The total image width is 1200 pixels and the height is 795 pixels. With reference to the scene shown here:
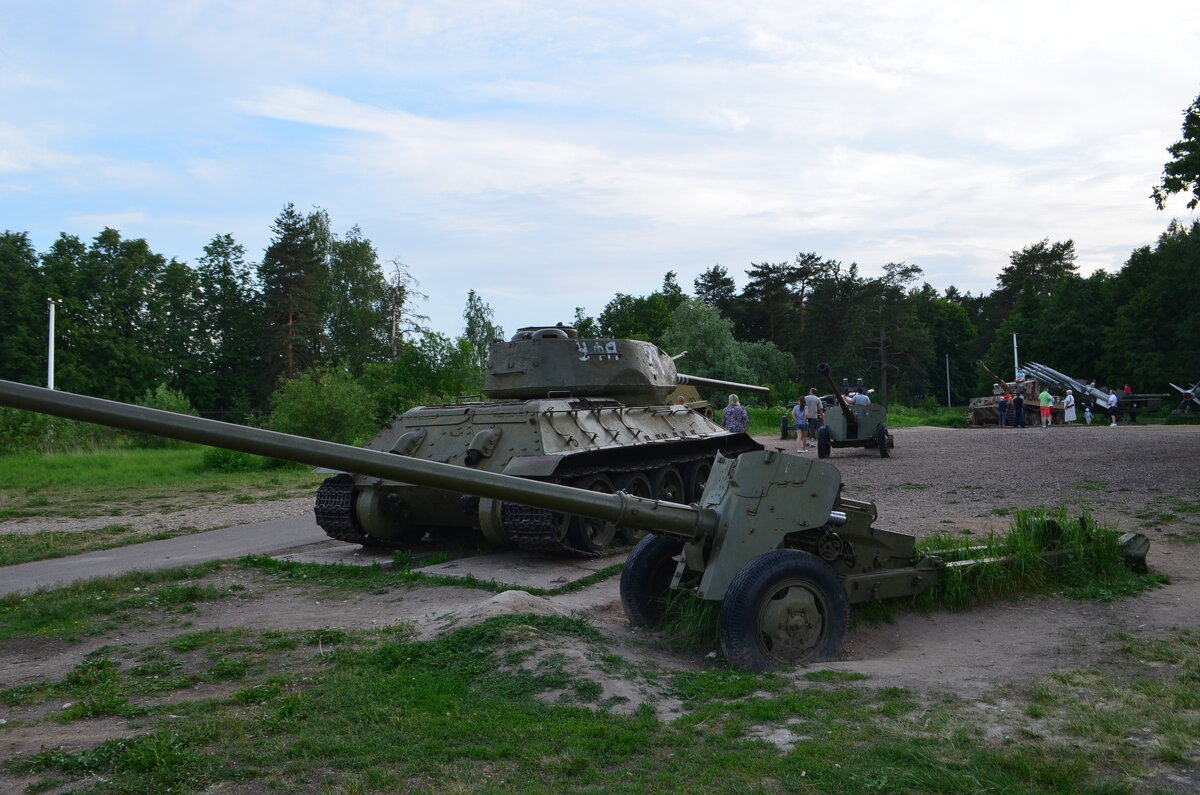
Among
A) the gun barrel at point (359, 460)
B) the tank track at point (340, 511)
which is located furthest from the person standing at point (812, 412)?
the gun barrel at point (359, 460)

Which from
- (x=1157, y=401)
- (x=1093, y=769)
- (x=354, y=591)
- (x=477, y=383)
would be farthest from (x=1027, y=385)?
(x=1093, y=769)

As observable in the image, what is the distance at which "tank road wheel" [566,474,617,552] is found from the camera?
34.6ft

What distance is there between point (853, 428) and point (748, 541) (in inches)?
657

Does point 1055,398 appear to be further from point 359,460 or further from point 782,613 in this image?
point 359,460

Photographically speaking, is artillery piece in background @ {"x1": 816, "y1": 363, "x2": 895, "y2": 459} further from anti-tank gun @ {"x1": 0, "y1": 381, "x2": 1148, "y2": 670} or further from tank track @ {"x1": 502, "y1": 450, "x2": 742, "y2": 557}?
anti-tank gun @ {"x1": 0, "y1": 381, "x2": 1148, "y2": 670}

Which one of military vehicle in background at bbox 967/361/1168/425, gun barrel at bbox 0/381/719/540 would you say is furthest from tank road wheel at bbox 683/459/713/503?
military vehicle in background at bbox 967/361/1168/425

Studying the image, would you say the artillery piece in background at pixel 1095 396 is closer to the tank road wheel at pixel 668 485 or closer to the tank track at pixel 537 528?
the tank road wheel at pixel 668 485

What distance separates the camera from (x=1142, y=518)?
11.1 meters

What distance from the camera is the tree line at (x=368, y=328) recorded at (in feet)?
132

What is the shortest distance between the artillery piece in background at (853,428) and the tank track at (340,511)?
41.7 feet

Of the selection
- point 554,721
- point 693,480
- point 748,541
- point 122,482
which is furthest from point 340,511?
point 122,482

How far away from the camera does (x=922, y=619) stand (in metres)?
7.16

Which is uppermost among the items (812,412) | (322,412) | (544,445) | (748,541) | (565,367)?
(565,367)

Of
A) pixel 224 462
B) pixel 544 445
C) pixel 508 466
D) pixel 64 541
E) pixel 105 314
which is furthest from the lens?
pixel 105 314
